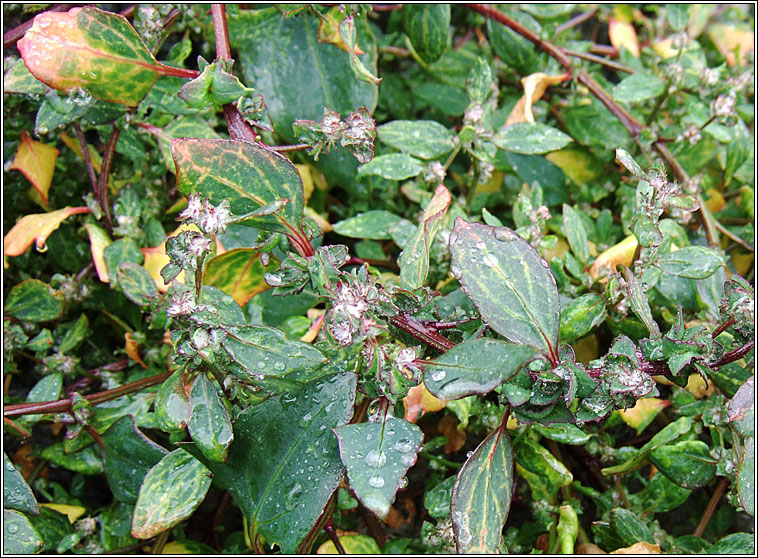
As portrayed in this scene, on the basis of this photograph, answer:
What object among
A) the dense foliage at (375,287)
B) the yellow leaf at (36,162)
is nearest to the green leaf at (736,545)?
the dense foliage at (375,287)

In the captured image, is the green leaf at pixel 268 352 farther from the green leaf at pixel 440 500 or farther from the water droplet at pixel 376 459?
the green leaf at pixel 440 500

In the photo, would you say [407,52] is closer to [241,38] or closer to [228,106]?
[241,38]

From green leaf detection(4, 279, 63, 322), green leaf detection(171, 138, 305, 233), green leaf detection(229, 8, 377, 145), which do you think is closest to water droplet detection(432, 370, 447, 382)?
green leaf detection(171, 138, 305, 233)

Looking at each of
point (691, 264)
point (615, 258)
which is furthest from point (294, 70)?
point (691, 264)

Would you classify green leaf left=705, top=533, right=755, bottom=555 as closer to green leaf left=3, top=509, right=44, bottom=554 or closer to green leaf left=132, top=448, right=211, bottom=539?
green leaf left=132, top=448, right=211, bottom=539

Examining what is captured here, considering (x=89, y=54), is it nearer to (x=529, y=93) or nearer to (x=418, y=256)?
(x=418, y=256)

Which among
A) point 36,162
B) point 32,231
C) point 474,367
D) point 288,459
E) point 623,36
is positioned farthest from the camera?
point 623,36
